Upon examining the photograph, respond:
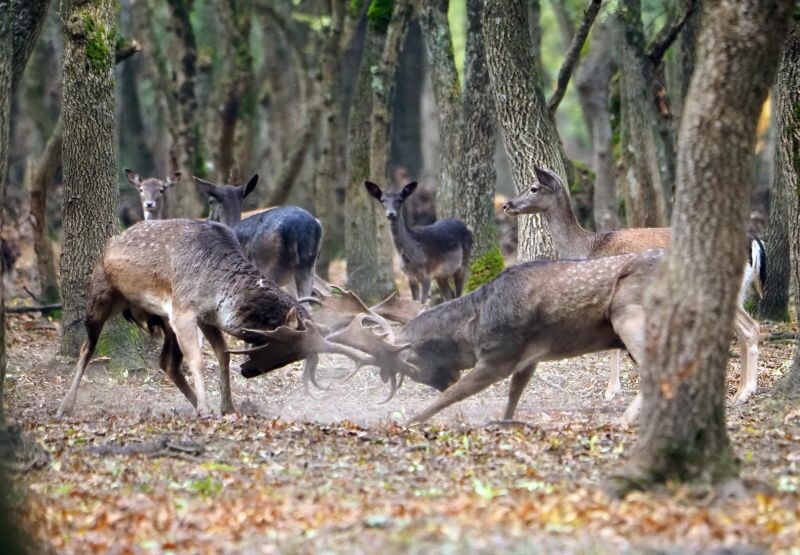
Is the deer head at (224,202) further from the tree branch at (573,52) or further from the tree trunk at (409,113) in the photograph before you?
the tree trunk at (409,113)

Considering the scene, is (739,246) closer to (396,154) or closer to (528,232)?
(528,232)

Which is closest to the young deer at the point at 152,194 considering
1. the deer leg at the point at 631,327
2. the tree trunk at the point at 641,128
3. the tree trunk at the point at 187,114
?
the tree trunk at the point at 187,114

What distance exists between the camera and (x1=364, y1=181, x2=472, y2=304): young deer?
712 inches

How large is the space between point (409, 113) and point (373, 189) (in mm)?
10861

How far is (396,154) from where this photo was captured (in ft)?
94.6

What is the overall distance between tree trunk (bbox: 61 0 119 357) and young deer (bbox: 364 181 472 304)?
5.19 m

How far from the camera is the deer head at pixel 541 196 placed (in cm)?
1412

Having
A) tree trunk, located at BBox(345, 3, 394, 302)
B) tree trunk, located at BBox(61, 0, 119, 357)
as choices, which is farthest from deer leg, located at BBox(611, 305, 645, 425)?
tree trunk, located at BBox(345, 3, 394, 302)

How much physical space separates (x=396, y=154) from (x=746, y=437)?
20.0 m

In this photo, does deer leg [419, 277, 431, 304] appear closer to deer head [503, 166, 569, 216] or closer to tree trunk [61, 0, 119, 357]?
deer head [503, 166, 569, 216]

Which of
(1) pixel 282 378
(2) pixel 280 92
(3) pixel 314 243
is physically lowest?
(1) pixel 282 378

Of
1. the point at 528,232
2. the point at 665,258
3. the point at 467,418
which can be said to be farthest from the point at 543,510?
the point at 528,232

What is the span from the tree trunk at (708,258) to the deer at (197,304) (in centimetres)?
384

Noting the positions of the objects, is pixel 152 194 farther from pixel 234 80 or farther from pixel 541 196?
pixel 541 196
